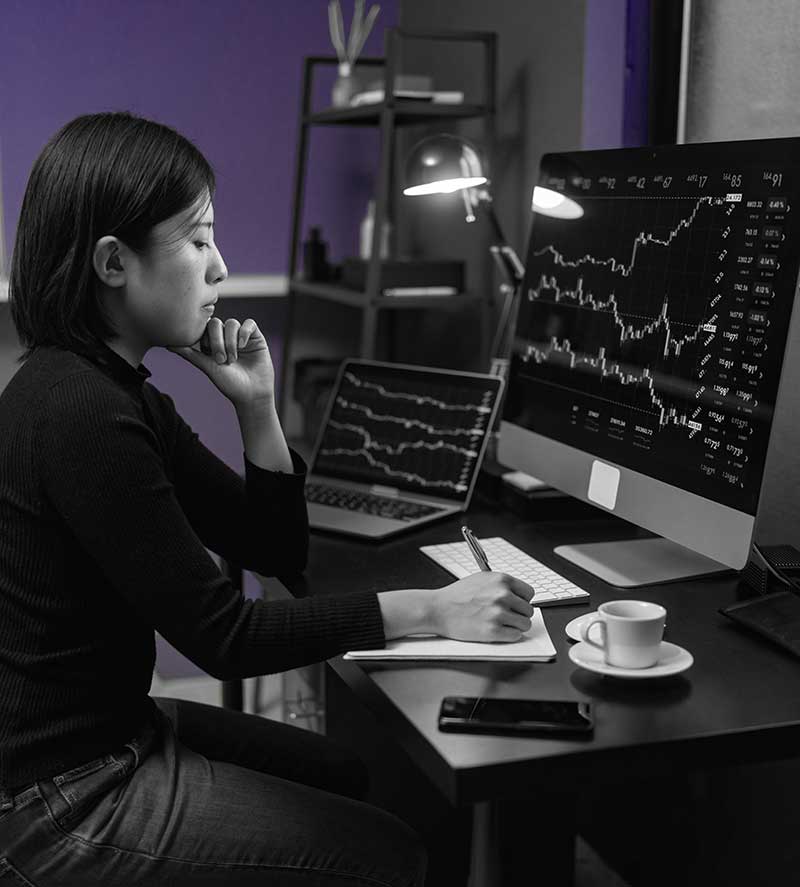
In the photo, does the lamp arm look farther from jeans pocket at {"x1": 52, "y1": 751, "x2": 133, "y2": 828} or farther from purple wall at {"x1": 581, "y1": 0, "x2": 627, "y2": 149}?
jeans pocket at {"x1": 52, "y1": 751, "x2": 133, "y2": 828}

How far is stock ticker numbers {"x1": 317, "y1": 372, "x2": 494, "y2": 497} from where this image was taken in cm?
177

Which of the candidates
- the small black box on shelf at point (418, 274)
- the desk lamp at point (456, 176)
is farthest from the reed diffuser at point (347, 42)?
the desk lamp at point (456, 176)

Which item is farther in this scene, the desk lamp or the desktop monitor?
the desk lamp

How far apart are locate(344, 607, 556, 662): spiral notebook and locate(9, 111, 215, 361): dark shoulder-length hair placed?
0.45 m

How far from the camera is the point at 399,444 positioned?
1.83m

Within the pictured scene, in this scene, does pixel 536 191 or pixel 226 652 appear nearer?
pixel 226 652

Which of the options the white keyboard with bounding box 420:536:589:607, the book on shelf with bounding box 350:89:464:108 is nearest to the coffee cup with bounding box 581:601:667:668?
the white keyboard with bounding box 420:536:589:607

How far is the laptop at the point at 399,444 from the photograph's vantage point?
1.71 metres

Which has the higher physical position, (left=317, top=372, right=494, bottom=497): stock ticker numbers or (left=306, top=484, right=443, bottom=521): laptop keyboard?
(left=317, top=372, right=494, bottom=497): stock ticker numbers

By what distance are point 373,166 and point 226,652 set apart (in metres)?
2.26

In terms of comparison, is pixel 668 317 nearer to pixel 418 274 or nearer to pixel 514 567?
pixel 514 567

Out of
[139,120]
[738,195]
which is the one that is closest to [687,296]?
[738,195]

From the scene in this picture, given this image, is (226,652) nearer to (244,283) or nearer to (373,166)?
(244,283)

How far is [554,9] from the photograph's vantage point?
2.15 meters
